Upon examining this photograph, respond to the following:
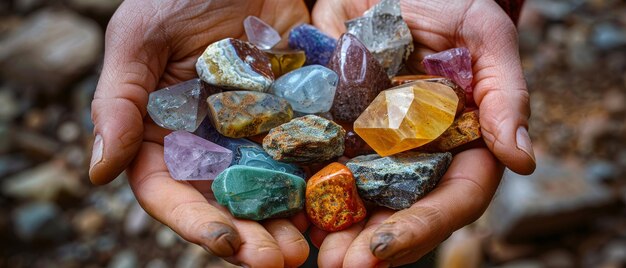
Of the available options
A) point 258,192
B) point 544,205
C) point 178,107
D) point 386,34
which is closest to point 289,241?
point 258,192

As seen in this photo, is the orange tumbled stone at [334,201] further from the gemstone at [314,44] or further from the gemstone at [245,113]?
the gemstone at [314,44]

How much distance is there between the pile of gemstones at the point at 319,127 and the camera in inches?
43.7

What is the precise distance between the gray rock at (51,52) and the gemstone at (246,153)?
1.68 metres

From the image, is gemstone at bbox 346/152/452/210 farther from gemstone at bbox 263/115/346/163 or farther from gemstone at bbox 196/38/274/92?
gemstone at bbox 196/38/274/92

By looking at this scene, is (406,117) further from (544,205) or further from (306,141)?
(544,205)

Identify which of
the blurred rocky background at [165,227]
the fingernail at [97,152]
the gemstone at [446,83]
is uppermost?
the gemstone at [446,83]

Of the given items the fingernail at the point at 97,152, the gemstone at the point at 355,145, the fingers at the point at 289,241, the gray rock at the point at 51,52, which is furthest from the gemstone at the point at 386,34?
the gray rock at the point at 51,52

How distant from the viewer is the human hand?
3.24ft

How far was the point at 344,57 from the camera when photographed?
1317mm

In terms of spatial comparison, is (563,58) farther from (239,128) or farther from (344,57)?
(239,128)

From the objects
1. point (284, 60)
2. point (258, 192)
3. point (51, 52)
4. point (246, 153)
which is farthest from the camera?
point (51, 52)

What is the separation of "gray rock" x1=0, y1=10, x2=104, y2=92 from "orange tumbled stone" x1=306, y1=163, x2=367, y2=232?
1.92 m

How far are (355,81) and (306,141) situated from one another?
181mm

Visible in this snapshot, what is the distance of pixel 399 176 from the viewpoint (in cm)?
113
